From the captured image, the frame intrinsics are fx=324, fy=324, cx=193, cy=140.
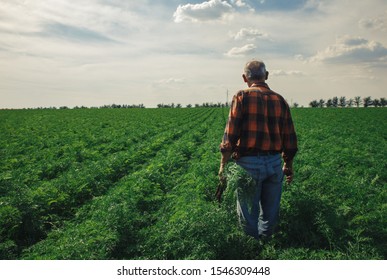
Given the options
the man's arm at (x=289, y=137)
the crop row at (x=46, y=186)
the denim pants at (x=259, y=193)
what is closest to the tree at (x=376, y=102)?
the crop row at (x=46, y=186)

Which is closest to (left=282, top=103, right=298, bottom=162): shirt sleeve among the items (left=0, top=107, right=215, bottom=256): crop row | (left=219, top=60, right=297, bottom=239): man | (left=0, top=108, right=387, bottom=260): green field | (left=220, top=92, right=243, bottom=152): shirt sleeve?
(left=219, top=60, right=297, bottom=239): man

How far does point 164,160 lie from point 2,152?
24.4 feet

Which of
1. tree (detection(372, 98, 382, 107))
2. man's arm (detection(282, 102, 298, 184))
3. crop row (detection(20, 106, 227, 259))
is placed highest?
tree (detection(372, 98, 382, 107))

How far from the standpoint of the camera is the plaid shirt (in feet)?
14.6

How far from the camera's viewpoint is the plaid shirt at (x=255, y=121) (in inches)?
175

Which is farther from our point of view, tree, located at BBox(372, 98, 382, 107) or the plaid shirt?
tree, located at BBox(372, 98, 382, 107)

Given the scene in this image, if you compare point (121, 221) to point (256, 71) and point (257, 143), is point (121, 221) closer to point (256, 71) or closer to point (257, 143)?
point (257, 143)

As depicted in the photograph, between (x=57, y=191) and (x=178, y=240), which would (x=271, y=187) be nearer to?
(x=178, y=240)

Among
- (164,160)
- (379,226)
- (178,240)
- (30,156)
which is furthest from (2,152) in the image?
(379,226)

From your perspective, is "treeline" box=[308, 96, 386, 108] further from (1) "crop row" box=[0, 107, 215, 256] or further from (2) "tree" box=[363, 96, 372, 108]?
(1) "crop row" box=[0, 107, 215, 256]

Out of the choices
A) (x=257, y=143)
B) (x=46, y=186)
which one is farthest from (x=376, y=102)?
(x=257, y=143)

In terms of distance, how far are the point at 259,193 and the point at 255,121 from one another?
3.62 feet

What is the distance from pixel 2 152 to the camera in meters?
13.9

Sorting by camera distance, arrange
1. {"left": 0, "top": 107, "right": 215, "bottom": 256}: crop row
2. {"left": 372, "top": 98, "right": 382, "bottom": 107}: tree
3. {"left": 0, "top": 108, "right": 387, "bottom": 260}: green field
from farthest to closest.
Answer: {"left": 372, "top": 98, "right": 382, "bottom": 107}: tree < {"left": 0, "top": 107, "right": 215, "bottom": 256}: crop row < {"left": 0, "top": 108, "right": 387, "bottom": 260}: green field
